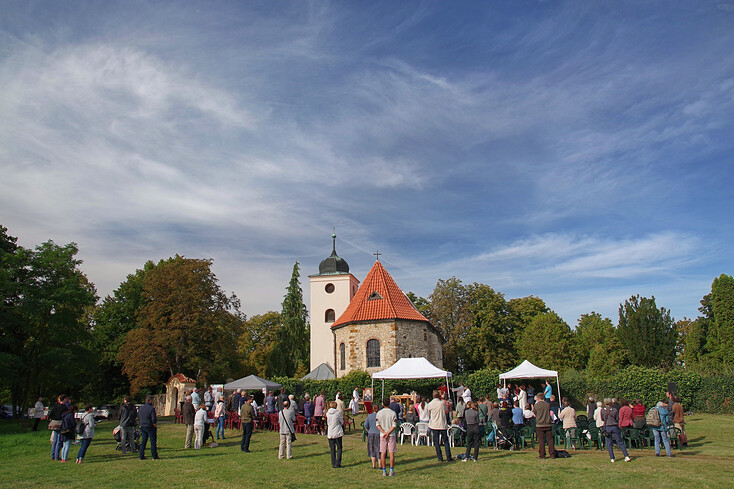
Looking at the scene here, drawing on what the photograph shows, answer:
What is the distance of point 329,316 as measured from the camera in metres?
43.4

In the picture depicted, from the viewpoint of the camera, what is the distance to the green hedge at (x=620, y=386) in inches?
901

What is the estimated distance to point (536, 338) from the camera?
46250 millimetres

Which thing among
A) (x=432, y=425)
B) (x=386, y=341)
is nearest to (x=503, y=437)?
(x=432, y=425)

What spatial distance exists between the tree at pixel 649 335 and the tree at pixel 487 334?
1020 cm

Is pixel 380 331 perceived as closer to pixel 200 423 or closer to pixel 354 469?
pixel 200 423

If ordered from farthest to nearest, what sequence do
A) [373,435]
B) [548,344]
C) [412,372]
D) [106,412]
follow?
[548,344] → [106,412] → [412,372] → [373,435]

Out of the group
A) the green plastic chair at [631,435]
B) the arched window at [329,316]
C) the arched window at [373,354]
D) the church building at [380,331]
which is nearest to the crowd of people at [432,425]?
the green plastic chair at [631,435]

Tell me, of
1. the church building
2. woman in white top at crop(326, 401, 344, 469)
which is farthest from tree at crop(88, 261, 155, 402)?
woman in white top at crop(326, 401, 344, 469)

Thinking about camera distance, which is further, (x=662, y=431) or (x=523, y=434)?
(x=523, y=434)

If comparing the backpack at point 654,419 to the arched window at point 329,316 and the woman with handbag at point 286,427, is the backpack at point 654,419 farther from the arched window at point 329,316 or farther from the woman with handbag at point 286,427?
the arched window at point 329,316

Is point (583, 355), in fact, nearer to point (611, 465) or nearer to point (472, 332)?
point (472, 332)

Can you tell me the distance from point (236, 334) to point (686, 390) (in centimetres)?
2707

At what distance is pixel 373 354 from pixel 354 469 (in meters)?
21.7

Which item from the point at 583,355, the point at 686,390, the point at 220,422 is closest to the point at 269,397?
the point at 220,422
